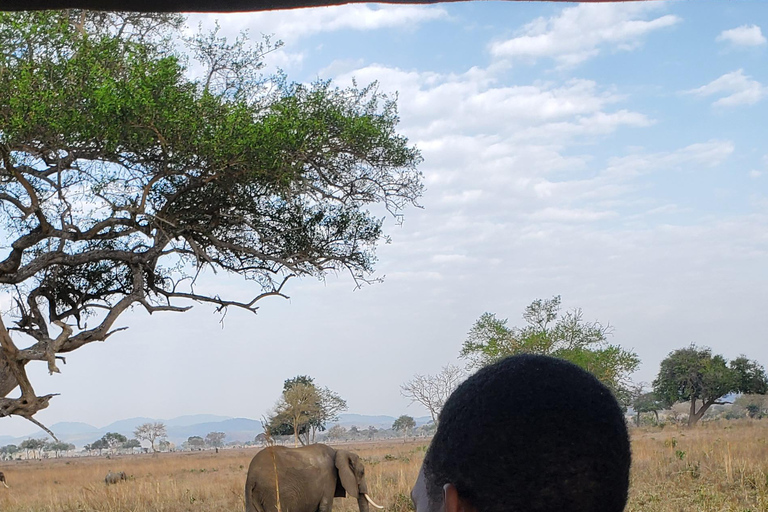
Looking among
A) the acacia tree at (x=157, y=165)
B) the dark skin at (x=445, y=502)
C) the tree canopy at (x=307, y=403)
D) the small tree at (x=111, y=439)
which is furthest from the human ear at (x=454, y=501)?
the small tree at (x=111, y=439)

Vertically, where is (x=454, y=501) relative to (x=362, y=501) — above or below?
above

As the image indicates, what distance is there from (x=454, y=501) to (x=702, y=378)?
44.0m

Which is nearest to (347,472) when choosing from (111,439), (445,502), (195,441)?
(445,502)

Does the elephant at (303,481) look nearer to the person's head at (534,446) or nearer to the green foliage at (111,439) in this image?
the person's head at (534,446)

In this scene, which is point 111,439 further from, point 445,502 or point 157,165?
point 445,502

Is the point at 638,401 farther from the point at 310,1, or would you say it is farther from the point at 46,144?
the point at 310,1

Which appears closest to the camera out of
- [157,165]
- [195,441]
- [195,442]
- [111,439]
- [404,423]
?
[157,165]

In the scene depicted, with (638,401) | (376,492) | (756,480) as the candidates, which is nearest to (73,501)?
(376,492)

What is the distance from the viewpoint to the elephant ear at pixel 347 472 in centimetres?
1112

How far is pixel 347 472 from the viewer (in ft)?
37.2

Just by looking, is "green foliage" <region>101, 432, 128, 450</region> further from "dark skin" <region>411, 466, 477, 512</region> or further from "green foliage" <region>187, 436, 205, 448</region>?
"dark skin" <region>411, 466, 477, 512</region>

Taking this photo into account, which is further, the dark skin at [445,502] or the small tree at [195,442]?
the small tree at [195,442]

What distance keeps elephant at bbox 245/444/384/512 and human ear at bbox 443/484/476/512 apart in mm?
10225

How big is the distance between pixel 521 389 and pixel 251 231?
34.3 feet
